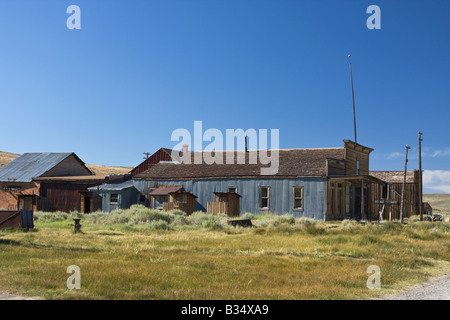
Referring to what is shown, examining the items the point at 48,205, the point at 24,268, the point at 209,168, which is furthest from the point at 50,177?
the point at 24,268

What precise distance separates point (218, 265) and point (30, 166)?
38472mm

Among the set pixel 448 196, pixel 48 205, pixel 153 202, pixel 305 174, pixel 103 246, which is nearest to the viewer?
pixel 103 246

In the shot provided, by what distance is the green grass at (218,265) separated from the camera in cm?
830

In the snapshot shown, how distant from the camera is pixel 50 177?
42.1 metres

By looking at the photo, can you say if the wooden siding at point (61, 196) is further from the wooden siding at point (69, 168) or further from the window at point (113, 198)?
the window at point (113, 198)

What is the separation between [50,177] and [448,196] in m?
91.5

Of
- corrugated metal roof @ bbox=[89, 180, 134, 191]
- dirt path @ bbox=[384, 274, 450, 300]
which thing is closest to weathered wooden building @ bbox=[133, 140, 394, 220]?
corrugated metal roof @ bbox=[89, 180, 134, 191]

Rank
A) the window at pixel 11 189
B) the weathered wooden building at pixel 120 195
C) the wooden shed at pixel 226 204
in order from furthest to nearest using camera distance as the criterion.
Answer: the window at pixel 11 189 < the weathered wooden building at pixel 120 195 < the wooden shed at pixel 226 204

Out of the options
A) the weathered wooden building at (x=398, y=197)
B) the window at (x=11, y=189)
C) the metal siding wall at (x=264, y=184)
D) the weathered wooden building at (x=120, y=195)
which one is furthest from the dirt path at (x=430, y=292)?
the window at (x=11, y=189)

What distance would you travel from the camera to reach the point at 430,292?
877cm

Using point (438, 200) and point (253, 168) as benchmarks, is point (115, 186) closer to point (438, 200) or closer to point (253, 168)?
point (253, 168)

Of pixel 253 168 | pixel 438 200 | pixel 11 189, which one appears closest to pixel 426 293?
pixel 253 168

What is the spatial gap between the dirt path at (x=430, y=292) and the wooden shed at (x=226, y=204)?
22184 mm
